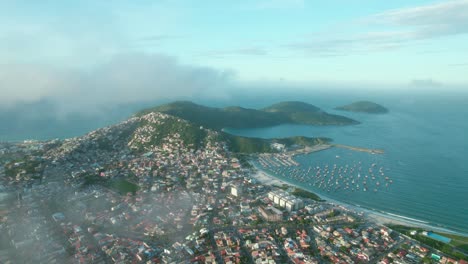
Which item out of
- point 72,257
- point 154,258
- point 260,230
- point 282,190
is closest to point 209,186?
point 282,190

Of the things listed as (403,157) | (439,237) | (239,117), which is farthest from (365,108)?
(439,237)

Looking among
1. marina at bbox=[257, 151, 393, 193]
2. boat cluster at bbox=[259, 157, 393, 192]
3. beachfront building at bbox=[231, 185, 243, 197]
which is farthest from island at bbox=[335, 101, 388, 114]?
beachfront building at bbox=[231, 185, 243, 197]

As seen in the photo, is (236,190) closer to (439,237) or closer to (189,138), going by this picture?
(439,237)

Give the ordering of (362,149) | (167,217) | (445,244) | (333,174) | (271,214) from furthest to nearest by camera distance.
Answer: (362,149) → (333,174) → (271,214) → (167,217) → (445,244)

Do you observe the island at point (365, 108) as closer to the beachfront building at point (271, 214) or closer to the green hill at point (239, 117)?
the green hill at point (239, 117)

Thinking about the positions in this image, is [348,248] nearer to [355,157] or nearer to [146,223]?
[146,223]
